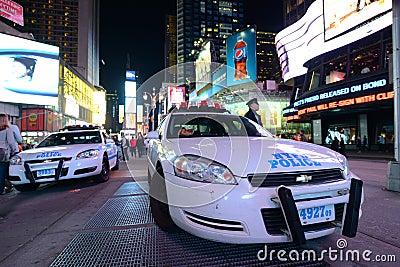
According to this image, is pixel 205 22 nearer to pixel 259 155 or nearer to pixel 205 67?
pixel 205 67

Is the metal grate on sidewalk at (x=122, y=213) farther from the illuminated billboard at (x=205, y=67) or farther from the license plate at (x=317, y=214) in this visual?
the illuminated billboard at (x=205, y=67)

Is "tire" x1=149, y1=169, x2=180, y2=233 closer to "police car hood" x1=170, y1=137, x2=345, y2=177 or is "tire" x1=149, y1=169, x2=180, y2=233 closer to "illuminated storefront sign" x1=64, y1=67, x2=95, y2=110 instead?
"police car hood" x1=170, y1=137, x2=345, y2=177

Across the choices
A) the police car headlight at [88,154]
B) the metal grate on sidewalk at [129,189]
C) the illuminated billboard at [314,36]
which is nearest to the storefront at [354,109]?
the illuminated billboard at [314,36]

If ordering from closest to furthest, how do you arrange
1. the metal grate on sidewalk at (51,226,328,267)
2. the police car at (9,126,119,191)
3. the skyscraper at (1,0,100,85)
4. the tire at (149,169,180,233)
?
the metal grate on sidewalk at (51,226,328,267) < the tire at (149,169,180,233) < the police car at (9,126,119,191) < the skyscraper at (1,0,100,85)

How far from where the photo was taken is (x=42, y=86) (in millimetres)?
29906

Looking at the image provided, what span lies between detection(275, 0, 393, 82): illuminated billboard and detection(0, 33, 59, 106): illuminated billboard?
97.6 feet

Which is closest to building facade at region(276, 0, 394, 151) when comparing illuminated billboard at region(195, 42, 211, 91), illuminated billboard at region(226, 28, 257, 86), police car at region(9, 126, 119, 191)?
illuminated billboard at region(226, 28, 257, 86)

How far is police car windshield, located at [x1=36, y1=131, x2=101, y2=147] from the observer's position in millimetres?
6547

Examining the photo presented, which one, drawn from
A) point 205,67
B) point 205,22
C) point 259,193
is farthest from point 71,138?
point 205,22

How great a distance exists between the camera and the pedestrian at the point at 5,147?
5.52 meters

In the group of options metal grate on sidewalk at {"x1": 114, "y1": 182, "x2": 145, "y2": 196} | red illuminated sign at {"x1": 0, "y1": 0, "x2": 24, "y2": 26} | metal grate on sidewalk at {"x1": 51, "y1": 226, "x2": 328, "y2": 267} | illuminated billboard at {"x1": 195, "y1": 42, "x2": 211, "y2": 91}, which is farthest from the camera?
illuminated billboard at {"x1": 195, "y1": 42, "x2": 211, "y2": 91}

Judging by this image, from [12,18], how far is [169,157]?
137 ft

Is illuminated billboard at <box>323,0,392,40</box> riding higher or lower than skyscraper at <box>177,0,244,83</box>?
lower

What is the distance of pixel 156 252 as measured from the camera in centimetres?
254
